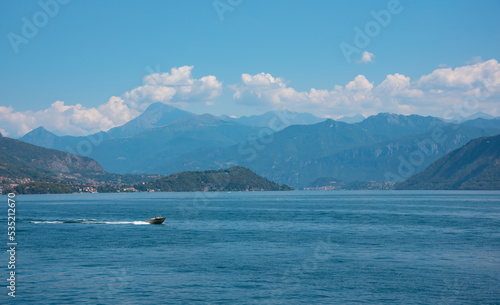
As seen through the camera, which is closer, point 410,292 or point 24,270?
point 410,292

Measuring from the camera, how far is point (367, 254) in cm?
8869

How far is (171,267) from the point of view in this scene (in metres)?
77.3

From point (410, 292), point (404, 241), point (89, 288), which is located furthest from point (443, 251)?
point (89, 288)

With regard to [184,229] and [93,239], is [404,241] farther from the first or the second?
[93,239]

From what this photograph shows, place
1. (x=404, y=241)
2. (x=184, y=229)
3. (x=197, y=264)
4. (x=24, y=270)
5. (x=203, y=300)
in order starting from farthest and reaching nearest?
(x=184, y=229), (x=404, y=241), (x=197, y=264), (x=24, y=270), (x=203, y=300)

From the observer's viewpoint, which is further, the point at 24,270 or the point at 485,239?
the point at 485,239

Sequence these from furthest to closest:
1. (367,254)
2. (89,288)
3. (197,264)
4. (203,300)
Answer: (367,254) → (197,264) → (89,288) → (203,300)

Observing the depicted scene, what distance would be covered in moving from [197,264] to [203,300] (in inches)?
885

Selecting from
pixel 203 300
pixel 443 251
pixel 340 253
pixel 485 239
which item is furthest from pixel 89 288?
pixel 485 239

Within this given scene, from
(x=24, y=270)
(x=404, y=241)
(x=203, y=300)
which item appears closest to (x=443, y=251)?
(x=404, y=241)

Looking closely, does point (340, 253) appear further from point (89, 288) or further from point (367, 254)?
point (89, 288)

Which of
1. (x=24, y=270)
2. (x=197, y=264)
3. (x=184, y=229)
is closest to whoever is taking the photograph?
(x=24, y=270)

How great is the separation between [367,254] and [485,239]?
35.7 metres

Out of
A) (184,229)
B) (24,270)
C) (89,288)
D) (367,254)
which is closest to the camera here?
(89,288)
